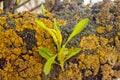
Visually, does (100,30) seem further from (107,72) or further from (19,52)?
(19,52)

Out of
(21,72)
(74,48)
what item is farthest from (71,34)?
(21,72)

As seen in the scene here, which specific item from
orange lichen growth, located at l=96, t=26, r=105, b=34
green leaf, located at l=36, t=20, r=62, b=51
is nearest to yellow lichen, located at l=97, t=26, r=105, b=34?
orange lichen growth, located at l=96, t=26, r=105, b=34

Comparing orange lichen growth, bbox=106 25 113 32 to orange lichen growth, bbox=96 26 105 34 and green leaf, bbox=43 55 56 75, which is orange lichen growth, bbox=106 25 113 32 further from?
green leaf, bbox=43 55 56 75

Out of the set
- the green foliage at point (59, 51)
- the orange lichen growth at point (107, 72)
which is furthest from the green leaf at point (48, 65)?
the orange lichen growth at point (107, 72)

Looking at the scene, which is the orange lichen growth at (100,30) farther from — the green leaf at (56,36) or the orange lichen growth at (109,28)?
the green leaf at (56,36)

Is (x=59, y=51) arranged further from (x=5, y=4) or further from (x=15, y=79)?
(x=5, y=4)

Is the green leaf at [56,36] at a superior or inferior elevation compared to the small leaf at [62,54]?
superior

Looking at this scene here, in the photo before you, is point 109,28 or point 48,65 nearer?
point 48,65

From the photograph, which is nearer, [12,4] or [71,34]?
[71,34]

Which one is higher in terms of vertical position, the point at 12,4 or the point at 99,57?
the point at 12,4

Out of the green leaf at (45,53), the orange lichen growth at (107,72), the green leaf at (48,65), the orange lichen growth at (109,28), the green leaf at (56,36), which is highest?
the green leaf at (56,36)

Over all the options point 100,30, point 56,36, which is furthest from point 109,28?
point 56,36
